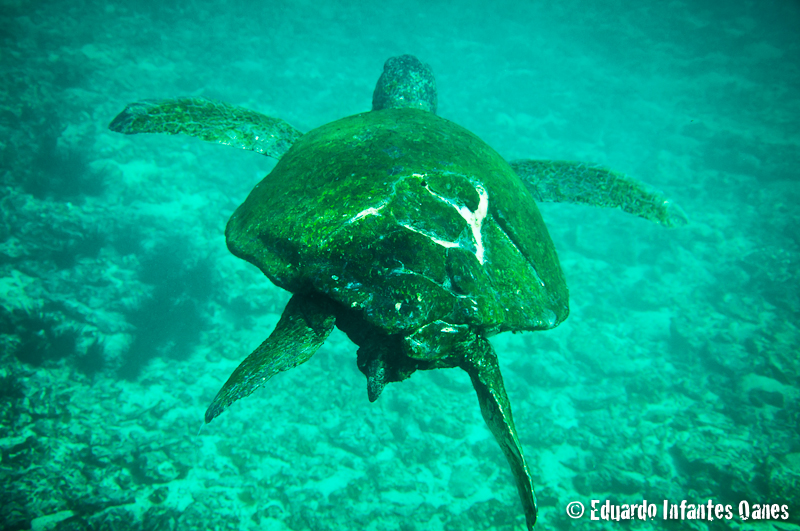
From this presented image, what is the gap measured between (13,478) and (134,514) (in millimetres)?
1833

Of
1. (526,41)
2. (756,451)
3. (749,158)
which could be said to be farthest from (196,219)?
(526,41)

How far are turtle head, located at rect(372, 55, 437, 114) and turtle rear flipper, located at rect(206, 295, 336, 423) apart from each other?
424cm

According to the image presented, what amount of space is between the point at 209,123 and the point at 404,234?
3.49m

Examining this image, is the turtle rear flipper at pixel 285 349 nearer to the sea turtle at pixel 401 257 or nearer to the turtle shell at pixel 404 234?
the sea turtle at pixel 401 257

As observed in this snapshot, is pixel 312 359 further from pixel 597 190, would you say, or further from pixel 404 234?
pixel 404 234

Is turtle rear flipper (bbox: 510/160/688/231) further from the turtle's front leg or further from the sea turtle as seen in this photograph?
the turtle's front leg

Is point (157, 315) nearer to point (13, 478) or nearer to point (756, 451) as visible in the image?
point (13, 478)

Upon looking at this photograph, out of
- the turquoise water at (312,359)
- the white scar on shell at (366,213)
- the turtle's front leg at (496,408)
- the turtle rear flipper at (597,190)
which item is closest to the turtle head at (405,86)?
the turtle rear flipper at (597,190)

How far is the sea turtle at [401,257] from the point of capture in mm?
2068

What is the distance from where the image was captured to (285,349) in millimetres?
2232

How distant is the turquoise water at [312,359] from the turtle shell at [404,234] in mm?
6025

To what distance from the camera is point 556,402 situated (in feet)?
32.0

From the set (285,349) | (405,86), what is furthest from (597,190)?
(285,349)

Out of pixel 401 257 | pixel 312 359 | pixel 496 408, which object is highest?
pixel 312 359
